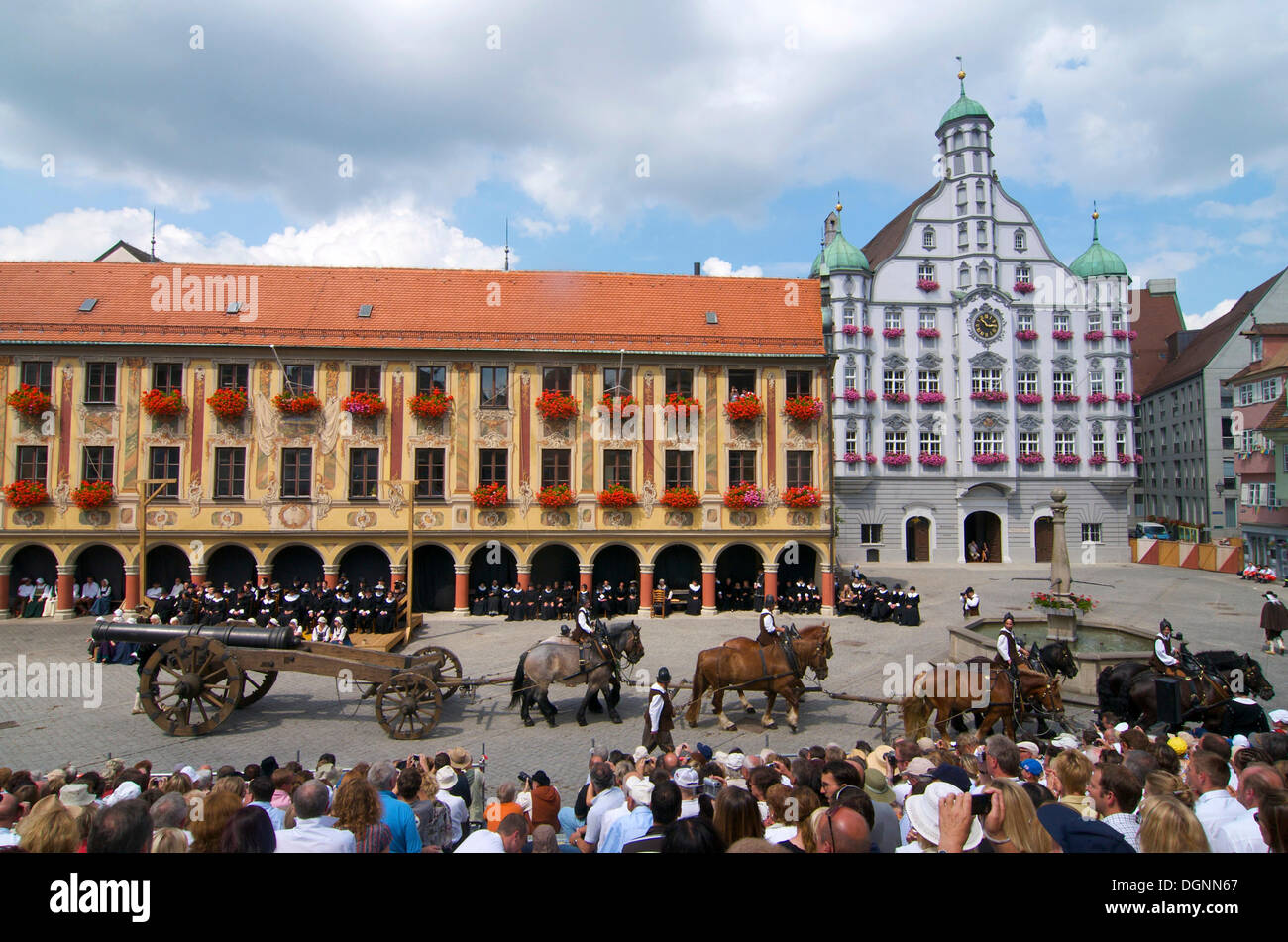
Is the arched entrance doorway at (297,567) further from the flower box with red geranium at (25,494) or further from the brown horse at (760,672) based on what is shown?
the brown horse at (760,672)

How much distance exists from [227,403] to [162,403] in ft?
7.16

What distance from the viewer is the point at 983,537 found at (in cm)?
4569

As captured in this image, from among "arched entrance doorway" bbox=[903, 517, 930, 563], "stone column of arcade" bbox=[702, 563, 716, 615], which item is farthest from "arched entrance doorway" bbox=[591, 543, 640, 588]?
"arched entrance doorway" bbox=[903, 517, 930, 563]

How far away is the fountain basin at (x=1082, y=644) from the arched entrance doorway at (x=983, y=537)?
26.6 m

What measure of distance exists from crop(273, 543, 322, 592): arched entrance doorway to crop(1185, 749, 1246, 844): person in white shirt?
27874mm

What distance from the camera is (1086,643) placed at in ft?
60.3

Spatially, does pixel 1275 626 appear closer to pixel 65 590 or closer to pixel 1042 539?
pixel 1042 539

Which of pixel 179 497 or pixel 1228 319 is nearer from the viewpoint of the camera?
pixel 179 497

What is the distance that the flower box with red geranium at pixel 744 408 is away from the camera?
28.0 metres

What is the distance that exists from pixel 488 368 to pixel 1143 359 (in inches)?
2458

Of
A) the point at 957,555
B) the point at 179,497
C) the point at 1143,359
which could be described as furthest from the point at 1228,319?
the point at 179,497

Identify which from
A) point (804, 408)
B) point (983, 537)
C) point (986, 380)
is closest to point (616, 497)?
point (804, 408)
